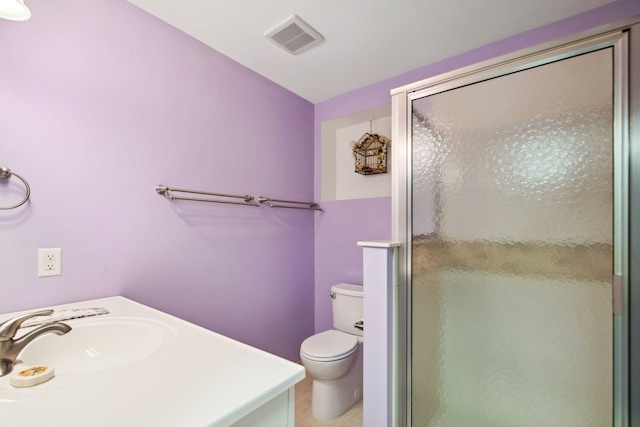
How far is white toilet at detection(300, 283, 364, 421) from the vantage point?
170 centimetres

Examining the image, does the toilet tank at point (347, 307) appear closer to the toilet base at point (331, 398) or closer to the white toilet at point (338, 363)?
the white toilet at point (338, 363)

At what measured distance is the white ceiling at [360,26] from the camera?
1463 millimetres

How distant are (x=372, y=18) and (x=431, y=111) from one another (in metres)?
0.70

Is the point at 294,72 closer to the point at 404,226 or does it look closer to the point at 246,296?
the point at 404,226

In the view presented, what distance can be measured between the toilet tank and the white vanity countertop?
1426mm

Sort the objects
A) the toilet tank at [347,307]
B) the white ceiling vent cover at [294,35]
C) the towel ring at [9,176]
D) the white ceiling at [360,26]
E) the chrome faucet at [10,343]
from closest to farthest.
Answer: the chrome faucet at [10,343], the towel ring at [9,176], the white ceiling at [360,26], the white ceiling vent cover at [294,35], the toilet tank at [347,307]

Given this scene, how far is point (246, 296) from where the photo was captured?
6.54ft

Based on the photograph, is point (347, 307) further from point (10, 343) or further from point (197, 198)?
point (10, 343)

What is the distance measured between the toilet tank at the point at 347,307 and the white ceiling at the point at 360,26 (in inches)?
66.4

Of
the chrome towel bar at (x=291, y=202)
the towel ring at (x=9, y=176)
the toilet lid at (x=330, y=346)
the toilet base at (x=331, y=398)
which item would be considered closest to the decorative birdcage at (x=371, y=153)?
the chrome towel bar at (x=291, y=202)

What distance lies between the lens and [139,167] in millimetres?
1457

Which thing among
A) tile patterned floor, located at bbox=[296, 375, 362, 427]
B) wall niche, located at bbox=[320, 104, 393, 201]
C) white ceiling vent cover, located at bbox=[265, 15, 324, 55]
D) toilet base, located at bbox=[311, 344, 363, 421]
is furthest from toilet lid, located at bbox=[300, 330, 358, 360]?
white ceiling vent cover, located at bbox=[265, 15, 324, 55]

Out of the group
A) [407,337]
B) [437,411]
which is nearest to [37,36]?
[407,337]

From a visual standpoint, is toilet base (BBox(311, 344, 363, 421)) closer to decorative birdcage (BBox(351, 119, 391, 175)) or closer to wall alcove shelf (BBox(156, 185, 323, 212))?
wall alcove shelf (BBox(156, 185, 323, 212))
